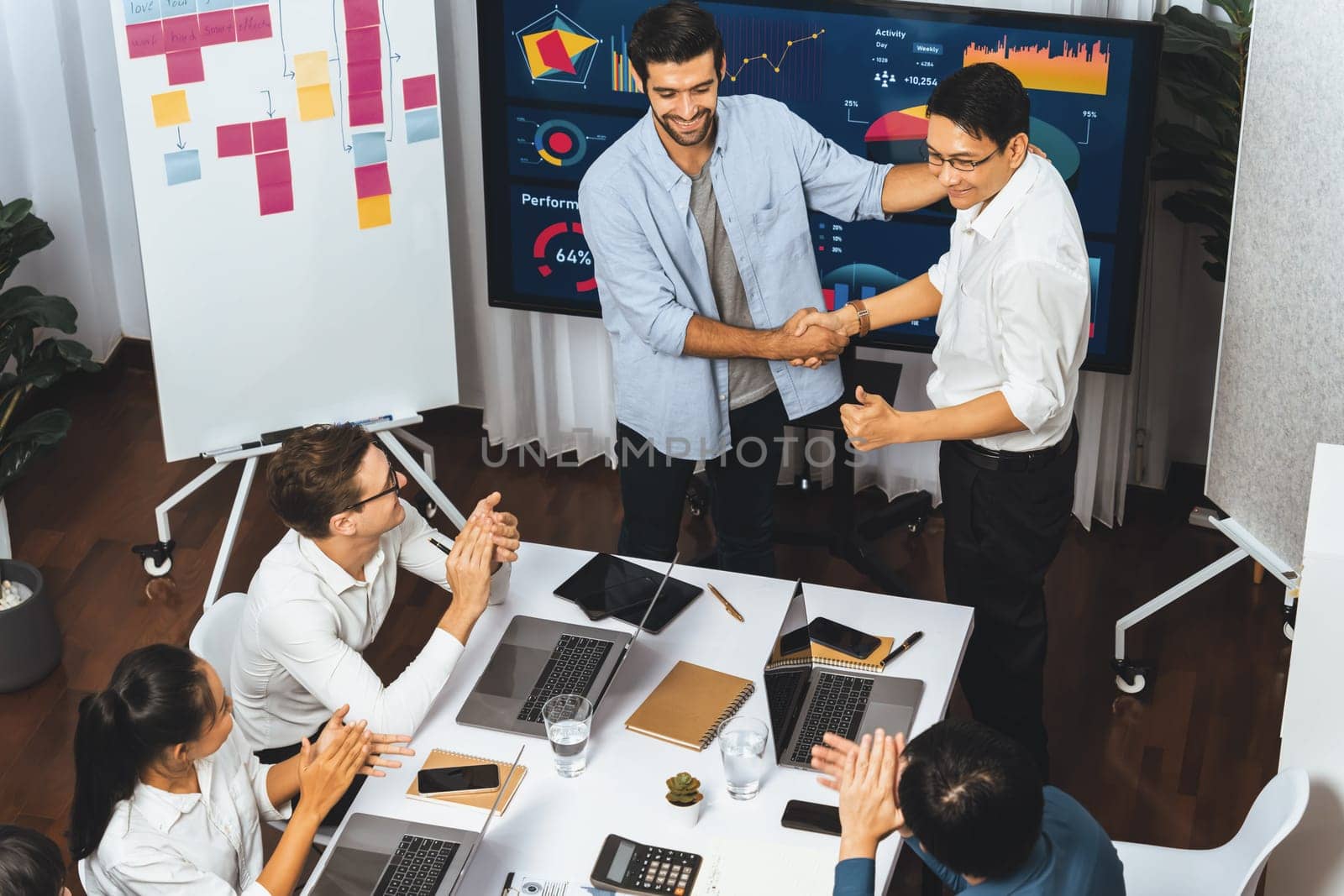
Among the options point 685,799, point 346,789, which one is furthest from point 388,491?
point 685,799

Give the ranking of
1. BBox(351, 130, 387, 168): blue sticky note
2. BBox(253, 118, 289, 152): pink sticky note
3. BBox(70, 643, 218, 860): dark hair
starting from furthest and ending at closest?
BBox(351, 130, 387, 168): blue sticky note < BBox(253, 118, 289, 152): pink sticky note < BBox(70, 643, 218, 860): dark hair

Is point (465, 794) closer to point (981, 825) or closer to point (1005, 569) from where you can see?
point (981, 825)

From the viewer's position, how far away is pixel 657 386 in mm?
3398

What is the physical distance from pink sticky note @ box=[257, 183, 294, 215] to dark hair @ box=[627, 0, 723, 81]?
1.20 metres

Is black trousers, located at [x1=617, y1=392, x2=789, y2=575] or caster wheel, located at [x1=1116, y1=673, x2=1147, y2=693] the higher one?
black trousers, located at [x1=617, y1=392, x2=789, y2=575]

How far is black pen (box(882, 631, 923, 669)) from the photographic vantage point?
2.75 metres

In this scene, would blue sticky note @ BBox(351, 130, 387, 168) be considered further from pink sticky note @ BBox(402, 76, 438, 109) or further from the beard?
the beard

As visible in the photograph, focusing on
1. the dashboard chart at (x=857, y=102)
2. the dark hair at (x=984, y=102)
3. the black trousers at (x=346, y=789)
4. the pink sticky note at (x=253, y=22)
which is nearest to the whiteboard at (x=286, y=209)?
the pink sticky note at (x=253, y=22)

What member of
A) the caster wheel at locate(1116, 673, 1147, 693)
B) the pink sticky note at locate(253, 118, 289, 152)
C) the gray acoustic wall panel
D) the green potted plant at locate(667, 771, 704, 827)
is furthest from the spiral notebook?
the pink sticky note at locate(253, 118, 289, 152)

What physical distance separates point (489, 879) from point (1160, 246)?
2776mm

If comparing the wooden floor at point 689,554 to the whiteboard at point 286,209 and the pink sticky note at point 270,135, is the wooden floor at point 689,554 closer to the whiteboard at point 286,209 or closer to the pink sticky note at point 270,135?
the whiteboard at point 286,209

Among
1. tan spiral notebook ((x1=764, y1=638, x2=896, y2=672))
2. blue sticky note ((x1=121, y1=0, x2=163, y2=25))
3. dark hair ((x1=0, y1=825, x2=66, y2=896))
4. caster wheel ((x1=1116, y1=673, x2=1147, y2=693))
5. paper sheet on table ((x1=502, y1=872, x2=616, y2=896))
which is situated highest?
blue sticky note ((x1=121, y1=0, x2=163, y2=25))

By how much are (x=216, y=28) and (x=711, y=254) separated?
4.40ft

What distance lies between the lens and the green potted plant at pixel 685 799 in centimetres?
241
